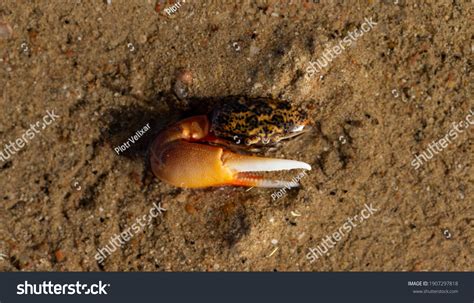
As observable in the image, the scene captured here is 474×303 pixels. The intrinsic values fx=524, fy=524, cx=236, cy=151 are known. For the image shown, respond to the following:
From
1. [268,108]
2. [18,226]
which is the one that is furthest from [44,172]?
[268,108]

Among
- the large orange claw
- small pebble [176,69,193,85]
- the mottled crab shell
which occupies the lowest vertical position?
the large orange claw

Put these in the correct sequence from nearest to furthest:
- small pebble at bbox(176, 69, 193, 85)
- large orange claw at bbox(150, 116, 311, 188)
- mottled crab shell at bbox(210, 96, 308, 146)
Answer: mottled crab shell at bbox(210, 96, 308, 146), large orange claw at bbox(150, 116, 311, 188), small pebble at bbox(176, 69, 193, 85)

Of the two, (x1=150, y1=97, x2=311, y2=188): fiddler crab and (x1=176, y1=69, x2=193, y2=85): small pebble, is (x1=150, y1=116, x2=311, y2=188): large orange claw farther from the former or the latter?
(x1=176, y1=69, x2=193, y2=85): small pebble

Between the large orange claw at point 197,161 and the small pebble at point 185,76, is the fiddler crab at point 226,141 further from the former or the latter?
the small pebble at point 185,76

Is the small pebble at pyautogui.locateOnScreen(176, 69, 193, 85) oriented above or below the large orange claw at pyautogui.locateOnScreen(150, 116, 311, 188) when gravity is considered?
above

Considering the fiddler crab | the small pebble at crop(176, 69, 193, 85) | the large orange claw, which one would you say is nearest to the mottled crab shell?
the fiddler crab

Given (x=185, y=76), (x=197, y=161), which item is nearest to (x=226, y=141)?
(x=197, y=161)

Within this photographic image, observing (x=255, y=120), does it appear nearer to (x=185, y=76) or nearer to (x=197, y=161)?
(x=197, y=161)
